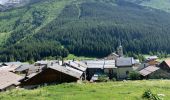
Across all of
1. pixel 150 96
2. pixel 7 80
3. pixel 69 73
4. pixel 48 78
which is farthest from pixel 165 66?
pixel 150 96

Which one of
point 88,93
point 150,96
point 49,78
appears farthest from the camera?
point 49,78

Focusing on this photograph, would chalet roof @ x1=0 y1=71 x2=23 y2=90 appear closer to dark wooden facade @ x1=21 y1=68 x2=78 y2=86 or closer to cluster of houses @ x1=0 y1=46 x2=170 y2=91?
cluster of houses @ x1=0 y1=46 x2=170 y2=91

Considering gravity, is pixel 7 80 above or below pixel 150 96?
below

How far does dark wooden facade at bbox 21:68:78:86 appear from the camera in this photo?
7244 cm

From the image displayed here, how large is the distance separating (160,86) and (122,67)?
169 feet

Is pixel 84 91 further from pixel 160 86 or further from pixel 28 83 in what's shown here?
pixel 28 83

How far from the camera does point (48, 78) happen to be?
241 ft

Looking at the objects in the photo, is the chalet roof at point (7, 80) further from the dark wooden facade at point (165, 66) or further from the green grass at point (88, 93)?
the dark wooden facade at point (165, 66)

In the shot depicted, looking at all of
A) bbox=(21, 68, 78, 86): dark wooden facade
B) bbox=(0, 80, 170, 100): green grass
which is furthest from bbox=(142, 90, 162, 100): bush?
bbox=(21, 68, 78, 86): dark wooden facade

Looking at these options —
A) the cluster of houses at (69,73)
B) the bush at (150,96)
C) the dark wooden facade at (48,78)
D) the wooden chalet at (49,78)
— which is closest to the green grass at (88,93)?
the bush at (150,96)

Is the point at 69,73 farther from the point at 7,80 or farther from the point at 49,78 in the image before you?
the point at 7,80

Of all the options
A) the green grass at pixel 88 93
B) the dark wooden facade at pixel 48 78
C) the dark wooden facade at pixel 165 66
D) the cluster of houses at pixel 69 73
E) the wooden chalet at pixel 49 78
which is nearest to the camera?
the green grass at pixel 88 93

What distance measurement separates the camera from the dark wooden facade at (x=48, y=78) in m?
72.4

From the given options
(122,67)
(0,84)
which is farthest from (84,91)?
(122,67)
